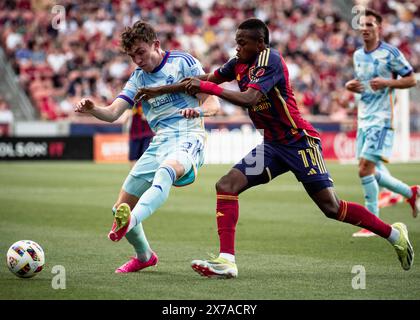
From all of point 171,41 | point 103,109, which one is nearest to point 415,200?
point 103,109

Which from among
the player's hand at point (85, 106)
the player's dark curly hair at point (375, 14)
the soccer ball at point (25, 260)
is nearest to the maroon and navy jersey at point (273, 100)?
the player's hand at point (85, 106)

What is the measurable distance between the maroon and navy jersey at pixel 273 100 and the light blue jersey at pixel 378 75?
11.3 feet

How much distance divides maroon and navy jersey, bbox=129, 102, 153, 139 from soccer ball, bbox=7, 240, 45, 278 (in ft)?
21.4

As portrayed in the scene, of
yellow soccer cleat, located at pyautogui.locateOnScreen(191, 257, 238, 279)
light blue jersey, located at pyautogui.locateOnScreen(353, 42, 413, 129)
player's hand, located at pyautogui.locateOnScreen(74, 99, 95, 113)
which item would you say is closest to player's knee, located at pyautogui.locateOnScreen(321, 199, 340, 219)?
yellow soccer cleat, located at pyautogui.locateOnScreen(191, 257, 238, 279)

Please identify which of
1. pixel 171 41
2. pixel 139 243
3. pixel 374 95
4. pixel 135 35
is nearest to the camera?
pixel 135 35

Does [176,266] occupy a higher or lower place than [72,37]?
lower

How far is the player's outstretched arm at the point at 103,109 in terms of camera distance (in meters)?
7.24

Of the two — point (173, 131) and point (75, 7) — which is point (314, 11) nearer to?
point (75, 7)

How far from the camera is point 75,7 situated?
30125 mm

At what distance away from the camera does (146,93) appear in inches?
292

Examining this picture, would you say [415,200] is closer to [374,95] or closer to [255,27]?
[374,95]

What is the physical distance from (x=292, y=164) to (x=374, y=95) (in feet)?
13.0
